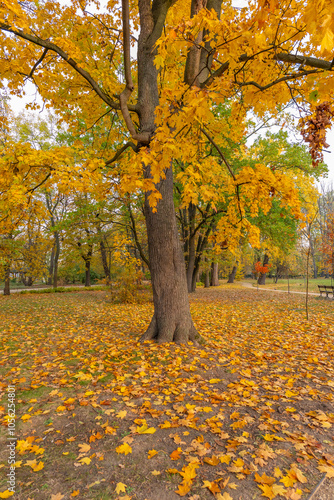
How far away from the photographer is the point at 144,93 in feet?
15.9

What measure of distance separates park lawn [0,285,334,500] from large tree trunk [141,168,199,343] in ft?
1.35

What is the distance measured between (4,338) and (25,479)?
15.0 ft

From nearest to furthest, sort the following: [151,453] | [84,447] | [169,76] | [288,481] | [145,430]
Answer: [288,481], [151,453], [84,447], [145,430], [169,76]

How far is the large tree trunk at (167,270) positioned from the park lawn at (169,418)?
0.41 m

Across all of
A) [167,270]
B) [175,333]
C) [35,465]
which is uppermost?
[167,270]

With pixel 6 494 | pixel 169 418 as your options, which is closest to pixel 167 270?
pixel 169 418

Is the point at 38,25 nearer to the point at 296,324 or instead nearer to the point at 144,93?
the point at 144,93

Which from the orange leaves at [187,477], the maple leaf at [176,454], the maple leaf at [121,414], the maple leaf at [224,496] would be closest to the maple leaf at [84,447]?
the maple leaf at [121,414]

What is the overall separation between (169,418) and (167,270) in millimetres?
2557

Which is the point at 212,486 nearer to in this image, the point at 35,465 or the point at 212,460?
the point at 212,460

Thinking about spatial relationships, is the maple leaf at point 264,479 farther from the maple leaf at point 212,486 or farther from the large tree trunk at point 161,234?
the large tree trunk at point 161,234

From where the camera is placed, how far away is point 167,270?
4883mm

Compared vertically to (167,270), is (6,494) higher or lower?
lower

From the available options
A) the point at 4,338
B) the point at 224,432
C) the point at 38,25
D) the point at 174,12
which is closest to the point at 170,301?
the point at 224,432
